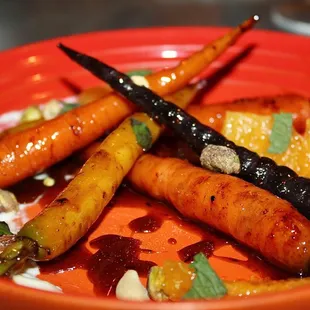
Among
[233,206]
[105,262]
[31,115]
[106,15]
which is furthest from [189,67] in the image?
[106,15]

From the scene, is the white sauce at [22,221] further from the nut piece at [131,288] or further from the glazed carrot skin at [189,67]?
the glazed carrot skin at [189,67]

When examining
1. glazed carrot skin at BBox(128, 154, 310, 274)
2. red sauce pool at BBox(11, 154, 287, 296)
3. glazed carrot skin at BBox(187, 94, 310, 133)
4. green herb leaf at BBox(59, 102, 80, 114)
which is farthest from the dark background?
red sauce pool at BBox(11, 154, 287, 296)

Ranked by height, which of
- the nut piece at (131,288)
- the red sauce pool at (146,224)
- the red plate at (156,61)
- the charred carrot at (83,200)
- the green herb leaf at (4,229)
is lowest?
the red sauce pool at (146,224)

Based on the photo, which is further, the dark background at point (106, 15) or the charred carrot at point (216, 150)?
the dark background at point (106, 15)

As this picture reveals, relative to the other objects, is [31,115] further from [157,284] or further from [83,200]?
[157,284]

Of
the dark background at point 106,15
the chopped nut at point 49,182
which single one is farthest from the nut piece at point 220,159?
the dark background at point 106,15

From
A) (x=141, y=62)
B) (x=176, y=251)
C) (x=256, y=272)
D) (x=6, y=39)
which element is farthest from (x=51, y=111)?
(x=6, y=39)
